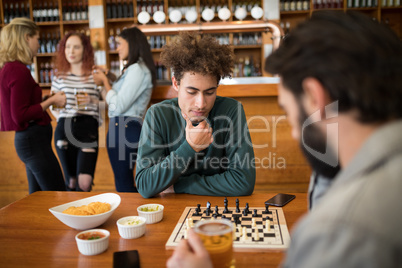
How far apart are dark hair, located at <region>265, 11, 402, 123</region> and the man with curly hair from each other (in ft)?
3.29

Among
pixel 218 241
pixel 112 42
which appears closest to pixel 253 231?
pixel 218 241

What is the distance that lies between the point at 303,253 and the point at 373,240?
10 centimetres

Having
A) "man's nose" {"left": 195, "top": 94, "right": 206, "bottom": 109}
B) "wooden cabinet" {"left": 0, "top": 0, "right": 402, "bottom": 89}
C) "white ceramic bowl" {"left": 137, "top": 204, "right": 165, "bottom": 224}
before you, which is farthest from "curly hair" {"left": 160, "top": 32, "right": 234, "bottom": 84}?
"wooden cabinet" {"left": 0, "top": 0, "right": 402, "bottom": 89}

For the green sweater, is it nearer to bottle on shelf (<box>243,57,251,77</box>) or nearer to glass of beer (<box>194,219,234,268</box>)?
glass of beer (<box>194,219,234,268</box>)

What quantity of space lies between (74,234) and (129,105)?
5.31 ft

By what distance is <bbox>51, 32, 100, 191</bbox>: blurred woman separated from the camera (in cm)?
267

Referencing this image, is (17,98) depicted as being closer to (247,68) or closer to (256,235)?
(256,235)

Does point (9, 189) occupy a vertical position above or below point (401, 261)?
below

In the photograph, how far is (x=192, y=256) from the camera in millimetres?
746

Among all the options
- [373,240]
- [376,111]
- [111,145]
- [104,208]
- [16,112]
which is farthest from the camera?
[111,145]

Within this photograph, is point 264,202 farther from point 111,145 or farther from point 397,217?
point 111,145

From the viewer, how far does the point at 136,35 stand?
2.79 metres

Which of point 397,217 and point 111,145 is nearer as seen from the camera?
point 397,217

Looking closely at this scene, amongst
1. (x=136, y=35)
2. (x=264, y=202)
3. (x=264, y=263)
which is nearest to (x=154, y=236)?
(x=264, y=263)
